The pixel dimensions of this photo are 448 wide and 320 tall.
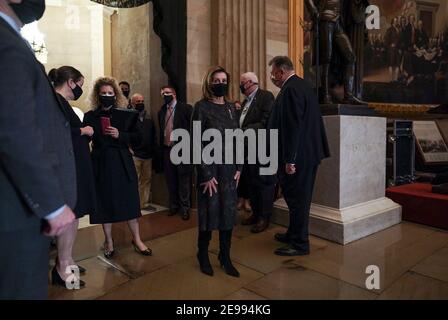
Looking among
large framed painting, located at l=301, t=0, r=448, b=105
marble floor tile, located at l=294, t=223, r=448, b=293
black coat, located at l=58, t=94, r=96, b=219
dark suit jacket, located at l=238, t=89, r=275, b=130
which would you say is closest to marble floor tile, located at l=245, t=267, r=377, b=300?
marble floor tile, located at l=294, t=223, r=448, b=293

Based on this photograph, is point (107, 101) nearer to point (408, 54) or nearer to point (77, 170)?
point (77, 170)

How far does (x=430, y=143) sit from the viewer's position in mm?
7664

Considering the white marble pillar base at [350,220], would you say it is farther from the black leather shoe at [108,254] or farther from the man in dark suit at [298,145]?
the black leather shoe at [108,254]

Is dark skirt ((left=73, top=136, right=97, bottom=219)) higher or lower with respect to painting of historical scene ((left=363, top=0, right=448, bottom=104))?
lower

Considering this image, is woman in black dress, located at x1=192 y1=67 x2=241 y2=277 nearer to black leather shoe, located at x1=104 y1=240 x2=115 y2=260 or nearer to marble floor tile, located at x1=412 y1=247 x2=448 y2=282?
black leather shoe, located at x1=104 y1=240 x2=115 y2=260

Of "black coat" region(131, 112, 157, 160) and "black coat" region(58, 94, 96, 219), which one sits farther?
"black coat" region(131, 112, 157, 160)

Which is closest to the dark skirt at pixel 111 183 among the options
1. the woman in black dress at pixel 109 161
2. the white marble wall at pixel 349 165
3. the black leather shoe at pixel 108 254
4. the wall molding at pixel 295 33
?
the woman in black dress at pixel 109 161

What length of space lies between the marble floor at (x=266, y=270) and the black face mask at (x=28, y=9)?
1.82 metres

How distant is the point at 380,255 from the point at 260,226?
132cm

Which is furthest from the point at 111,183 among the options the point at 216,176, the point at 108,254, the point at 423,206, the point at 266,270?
the point at 423,206

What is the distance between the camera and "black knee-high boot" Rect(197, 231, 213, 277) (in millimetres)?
2664

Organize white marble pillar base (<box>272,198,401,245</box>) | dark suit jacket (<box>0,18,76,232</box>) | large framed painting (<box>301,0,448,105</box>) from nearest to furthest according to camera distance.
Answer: dark suit jacket (<box>0,18,76,232</box>)
white marble pillar base (<box>272,198,401,245</box>)
large framed painting (<box>301,0,448,105</box>)

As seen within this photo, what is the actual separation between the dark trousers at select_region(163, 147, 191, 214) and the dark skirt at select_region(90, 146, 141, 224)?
5.41 feet

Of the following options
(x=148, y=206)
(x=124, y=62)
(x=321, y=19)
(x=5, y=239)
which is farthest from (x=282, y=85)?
(x=124, y=62)
